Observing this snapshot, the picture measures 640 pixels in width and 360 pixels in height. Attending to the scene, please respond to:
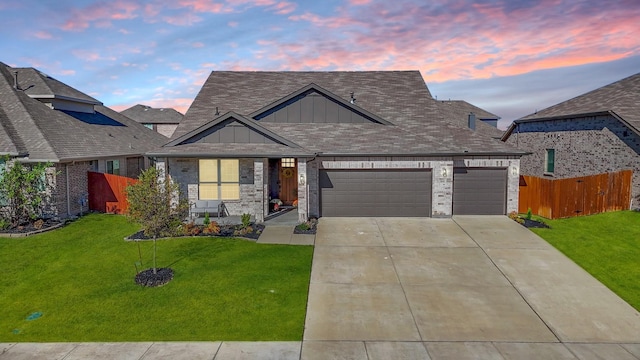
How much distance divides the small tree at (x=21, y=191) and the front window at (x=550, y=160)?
87.2 feet

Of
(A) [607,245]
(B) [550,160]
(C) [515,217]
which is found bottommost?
(A) [607,245]

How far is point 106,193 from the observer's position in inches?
773

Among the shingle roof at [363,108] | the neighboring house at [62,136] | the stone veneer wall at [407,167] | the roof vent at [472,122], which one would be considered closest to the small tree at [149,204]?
the shingle roof at [363,108]

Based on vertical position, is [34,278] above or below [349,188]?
below

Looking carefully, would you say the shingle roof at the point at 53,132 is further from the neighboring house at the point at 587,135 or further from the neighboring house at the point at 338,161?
the neighboring house at the point at 587,135

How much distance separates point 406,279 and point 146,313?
6.89 meters

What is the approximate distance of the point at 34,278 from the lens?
11312 mm

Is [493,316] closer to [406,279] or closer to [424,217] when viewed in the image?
[406,279]

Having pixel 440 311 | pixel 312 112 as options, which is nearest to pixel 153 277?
pixel 440 311

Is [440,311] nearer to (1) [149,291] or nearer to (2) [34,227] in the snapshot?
(1) [149,291]

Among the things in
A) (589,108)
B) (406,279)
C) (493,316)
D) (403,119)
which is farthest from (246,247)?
(589,108)

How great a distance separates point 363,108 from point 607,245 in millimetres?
12563

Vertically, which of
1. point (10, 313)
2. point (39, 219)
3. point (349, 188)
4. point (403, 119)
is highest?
point (403, 119)

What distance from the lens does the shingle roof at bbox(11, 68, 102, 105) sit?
2262 centimetres
